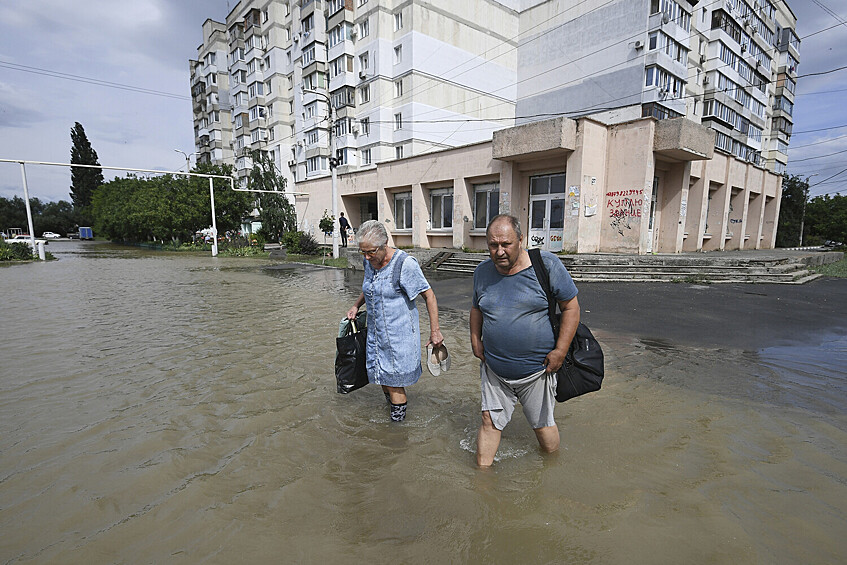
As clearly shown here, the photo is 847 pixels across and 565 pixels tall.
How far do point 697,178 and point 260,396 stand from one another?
22.5 metres

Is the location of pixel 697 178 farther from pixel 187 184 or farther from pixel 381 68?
pixel 187 184

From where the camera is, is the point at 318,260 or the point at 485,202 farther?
the point at 318,260

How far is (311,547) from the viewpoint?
231cm

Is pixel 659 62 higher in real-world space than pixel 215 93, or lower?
lower

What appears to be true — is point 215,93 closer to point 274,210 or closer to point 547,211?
point 274,210

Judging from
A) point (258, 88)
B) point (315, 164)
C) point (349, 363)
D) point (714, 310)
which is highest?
point (258, 88)

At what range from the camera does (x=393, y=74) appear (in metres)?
31.4

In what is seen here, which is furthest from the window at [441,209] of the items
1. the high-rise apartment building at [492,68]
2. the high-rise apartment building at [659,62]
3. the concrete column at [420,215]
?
the high-rise apartment building at [659,62]

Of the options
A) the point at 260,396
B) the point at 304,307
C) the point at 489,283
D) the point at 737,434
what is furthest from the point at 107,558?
the point at 304,307

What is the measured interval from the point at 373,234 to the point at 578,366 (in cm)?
188

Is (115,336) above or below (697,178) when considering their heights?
below

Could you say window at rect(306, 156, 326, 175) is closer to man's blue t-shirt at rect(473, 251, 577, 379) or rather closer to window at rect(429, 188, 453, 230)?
window at rect(429, 188, 453, 230)

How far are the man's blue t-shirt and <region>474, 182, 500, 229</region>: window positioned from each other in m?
17.1

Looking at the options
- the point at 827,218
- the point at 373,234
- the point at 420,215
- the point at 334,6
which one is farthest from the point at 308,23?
the point at 827,218
